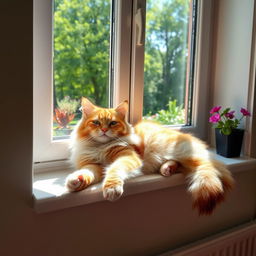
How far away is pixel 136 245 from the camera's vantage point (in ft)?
3.75

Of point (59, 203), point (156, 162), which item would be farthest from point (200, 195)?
point (59, 203)

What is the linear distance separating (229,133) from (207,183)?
1.41 feet

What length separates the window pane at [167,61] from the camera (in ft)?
4.64

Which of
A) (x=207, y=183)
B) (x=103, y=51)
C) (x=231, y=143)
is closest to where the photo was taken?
(x=207, y=183)

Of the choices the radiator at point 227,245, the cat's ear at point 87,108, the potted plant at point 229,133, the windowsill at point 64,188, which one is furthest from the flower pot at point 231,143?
the cat's ear at point 87,108

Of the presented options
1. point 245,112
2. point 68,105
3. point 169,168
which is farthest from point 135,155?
point 245,112

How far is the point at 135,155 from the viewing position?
111 cm

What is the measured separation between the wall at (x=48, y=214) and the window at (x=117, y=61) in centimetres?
28

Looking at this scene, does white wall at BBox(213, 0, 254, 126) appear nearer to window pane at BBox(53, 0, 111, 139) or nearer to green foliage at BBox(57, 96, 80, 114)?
window pane at BBox(53, 0, 111, 139)

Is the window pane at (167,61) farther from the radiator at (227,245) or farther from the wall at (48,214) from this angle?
the radiator at (227,245)

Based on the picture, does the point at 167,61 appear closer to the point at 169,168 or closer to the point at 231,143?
the point at 231,143

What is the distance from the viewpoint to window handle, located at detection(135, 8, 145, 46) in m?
1.29

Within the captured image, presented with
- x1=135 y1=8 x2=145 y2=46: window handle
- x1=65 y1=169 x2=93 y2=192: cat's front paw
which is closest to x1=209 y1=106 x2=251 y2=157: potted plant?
x1=135 y1=8 x2=145 y2=46: window handle

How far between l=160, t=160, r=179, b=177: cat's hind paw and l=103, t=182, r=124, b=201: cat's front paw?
0.25 m
